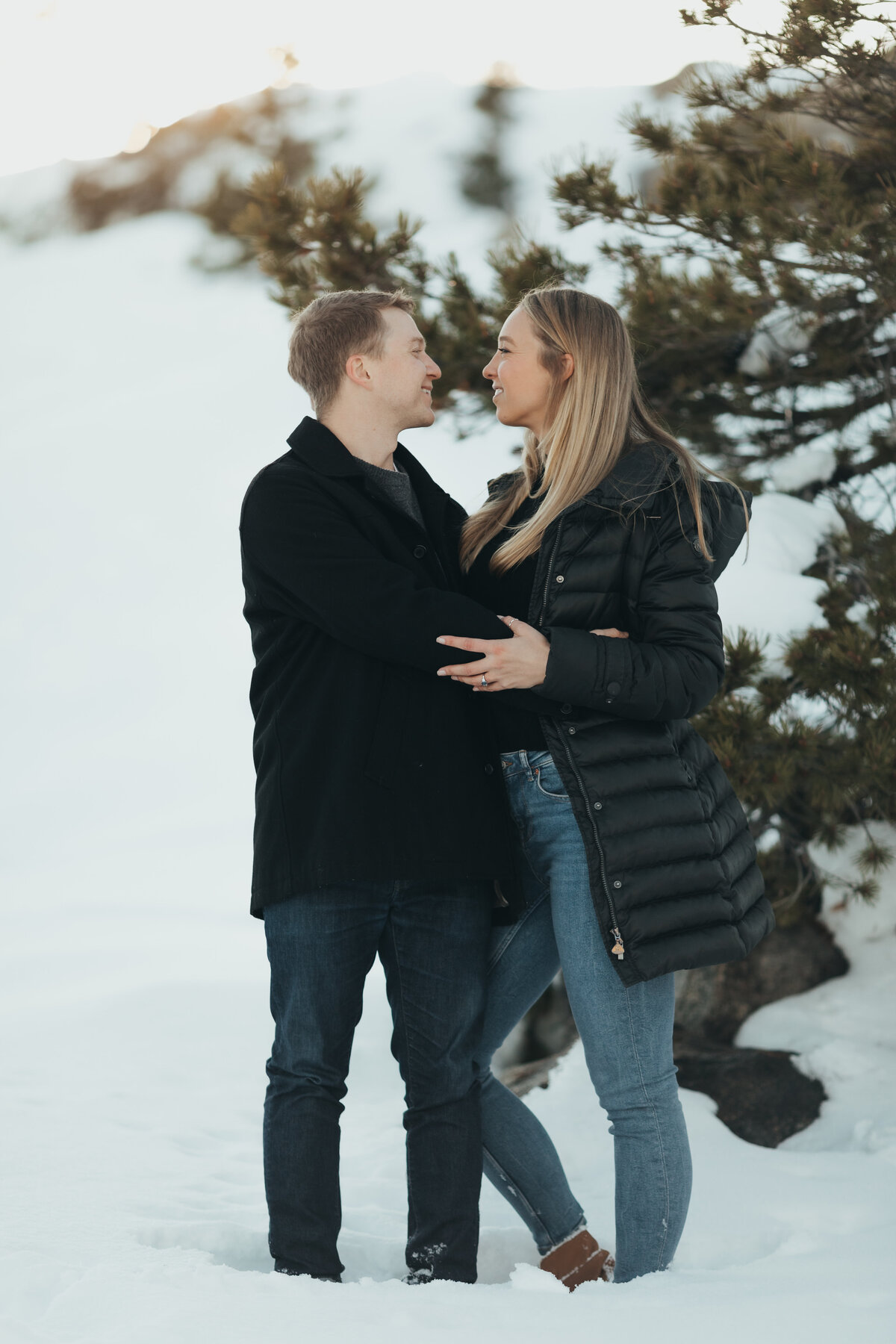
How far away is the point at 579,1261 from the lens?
1.93m

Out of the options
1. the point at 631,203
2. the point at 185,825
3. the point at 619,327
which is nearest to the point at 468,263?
the point at 185,825

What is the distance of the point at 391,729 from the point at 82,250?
21287mm

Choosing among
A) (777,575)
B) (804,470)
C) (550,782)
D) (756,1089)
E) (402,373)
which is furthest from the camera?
(804,470)

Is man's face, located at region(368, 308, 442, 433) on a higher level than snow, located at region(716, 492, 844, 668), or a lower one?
higher

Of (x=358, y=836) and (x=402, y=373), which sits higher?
(x=402, y=373)

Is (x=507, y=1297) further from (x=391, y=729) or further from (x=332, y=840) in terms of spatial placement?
(x=391, y=729)

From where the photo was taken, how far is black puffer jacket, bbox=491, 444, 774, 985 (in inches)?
66.2

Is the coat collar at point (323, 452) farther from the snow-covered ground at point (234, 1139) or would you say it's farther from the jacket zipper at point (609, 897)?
the snow-covered ground at point (234, 1139)

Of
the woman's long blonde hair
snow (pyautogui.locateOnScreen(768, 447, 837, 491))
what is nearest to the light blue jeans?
the woman's long blonde hair

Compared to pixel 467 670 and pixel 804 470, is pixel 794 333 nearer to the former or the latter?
pixel 804 470

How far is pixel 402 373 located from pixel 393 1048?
1072 millimetres

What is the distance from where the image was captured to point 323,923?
5.63ft

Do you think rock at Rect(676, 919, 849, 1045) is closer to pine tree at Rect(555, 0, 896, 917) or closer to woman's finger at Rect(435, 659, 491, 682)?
pine tree at Rect(555, 0, 896, 917)

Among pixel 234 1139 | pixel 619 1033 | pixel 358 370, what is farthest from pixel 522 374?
pixel 234 1139
